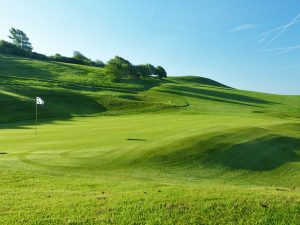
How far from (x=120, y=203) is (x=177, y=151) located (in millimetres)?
14340

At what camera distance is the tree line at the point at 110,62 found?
4498 inches

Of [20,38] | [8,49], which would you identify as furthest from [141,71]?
[20,38]

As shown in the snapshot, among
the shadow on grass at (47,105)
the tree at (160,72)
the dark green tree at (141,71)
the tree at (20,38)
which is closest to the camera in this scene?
the shadow on grass at (47,105)

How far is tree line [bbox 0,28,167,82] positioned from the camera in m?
114

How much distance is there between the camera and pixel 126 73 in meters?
120

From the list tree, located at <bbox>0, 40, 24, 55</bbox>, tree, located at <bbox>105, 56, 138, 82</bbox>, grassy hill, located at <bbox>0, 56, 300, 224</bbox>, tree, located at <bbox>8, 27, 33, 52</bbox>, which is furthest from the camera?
tree, located at <bbox>8, 27, 33, 52</bbox>

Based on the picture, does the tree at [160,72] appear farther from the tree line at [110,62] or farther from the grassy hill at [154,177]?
the grassy hill at [154,177]

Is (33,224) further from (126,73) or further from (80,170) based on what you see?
(126,73)

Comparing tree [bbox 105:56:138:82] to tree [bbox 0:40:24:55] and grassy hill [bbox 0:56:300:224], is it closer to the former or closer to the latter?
tree [bbox 0:40:24:55]

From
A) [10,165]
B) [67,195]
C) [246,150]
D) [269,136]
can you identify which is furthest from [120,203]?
[269,136]

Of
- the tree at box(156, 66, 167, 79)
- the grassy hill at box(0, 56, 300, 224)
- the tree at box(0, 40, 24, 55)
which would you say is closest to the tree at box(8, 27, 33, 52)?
the tree at box(0, 40, 24, 55)

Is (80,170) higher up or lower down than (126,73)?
lower down

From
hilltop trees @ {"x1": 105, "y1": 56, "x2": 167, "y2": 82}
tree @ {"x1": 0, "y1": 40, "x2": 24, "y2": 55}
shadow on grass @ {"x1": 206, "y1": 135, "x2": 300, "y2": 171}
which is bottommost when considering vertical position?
shadow on grass @ {"x1": 206, "y1": 135, "x2": 300, "y2": 171}

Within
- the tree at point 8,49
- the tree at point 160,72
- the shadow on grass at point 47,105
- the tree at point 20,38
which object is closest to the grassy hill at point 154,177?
the shadow on grass at point 47,105
